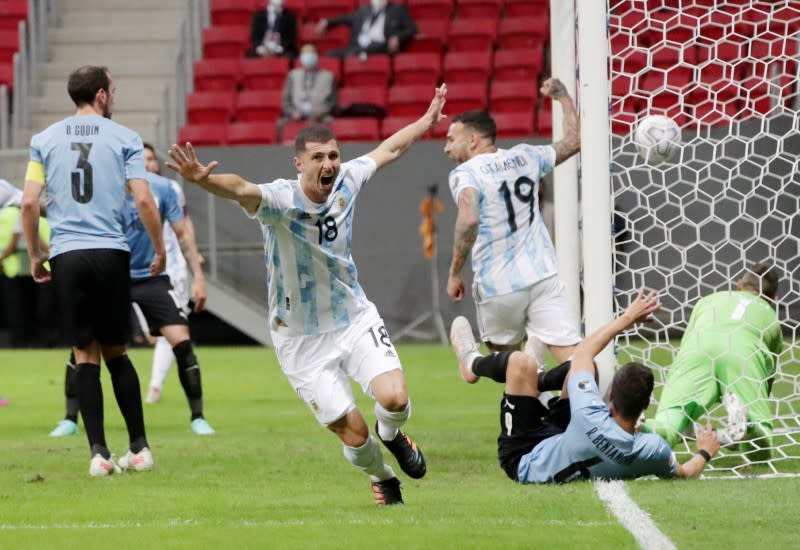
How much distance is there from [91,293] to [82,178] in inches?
24.6

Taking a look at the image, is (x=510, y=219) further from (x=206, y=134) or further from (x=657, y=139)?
(x=206, y=134)

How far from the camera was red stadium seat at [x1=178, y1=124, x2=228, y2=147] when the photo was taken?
20188 mm

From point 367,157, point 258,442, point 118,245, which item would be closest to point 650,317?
point 367,157

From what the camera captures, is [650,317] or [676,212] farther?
[676,212]

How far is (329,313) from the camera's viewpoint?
6.55 m

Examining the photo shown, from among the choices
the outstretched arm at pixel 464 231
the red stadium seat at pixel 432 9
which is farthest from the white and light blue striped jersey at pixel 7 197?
the red stadium seat at pixel 432 9

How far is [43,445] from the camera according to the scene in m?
9.32

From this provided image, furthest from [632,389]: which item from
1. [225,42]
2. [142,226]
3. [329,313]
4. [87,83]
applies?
[225,42]

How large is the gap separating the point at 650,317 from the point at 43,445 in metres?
4.55

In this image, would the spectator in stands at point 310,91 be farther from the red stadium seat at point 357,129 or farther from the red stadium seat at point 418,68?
the red stadium seat at point 418,68

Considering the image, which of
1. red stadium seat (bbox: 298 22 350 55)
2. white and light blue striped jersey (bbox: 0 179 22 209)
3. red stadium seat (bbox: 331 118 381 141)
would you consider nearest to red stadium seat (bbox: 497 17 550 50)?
red stadium seat (bbox: 298 22 350 55)

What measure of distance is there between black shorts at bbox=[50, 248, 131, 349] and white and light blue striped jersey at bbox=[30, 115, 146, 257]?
7 cm

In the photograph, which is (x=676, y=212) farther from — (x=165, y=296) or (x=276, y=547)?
(x=276, y=547)

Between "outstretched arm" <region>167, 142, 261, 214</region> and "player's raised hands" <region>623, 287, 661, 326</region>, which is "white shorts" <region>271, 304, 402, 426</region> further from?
"player's raised hands" <region>623, 287, 661, 326</region>
